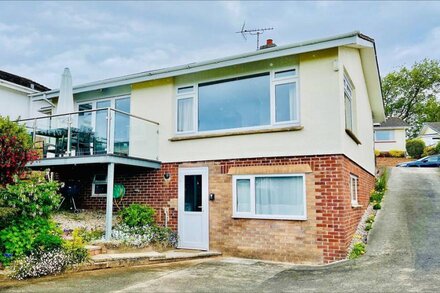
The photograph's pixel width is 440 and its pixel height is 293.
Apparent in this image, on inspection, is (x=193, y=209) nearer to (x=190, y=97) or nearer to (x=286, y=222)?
(x=286, y=222)

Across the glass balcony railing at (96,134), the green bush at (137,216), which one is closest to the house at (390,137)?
the glass balcony railing at (96,134)

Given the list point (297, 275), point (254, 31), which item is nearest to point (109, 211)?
point (297, 275)

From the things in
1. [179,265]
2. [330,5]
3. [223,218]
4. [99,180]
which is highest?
[330,5]

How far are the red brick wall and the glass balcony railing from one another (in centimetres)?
111

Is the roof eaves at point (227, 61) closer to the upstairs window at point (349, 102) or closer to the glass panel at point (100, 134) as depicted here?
the upstairs window at point (349, 102)

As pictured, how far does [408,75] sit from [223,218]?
52.2 meters

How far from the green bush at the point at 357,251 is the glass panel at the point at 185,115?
567 centimetres

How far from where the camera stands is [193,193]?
1082 centimetres

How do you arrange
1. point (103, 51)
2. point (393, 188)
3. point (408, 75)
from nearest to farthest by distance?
point (393, 188) → point (103, 51) → point (408, 75)

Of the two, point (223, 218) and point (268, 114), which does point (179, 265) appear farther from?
point (268, 114)

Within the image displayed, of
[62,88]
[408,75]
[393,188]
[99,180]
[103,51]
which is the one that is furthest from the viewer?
[408,75]

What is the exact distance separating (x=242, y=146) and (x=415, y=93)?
52.0 m

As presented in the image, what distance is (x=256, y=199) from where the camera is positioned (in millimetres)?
9805

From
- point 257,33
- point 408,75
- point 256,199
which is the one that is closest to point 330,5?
point 257,33
